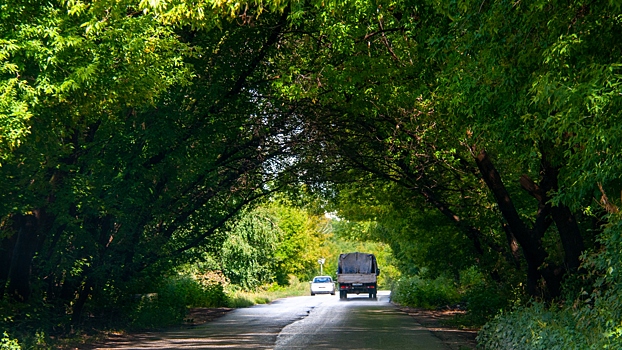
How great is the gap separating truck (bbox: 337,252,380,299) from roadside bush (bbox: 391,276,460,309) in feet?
32.9

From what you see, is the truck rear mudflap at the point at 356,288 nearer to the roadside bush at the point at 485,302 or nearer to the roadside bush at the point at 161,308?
the roadside bush at the point at 161,308

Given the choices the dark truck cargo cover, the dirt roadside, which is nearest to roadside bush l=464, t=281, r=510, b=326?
the dirt roadside

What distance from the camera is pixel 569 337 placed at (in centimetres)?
1021

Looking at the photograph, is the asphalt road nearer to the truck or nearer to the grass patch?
the grass patch

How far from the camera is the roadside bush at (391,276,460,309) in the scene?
1426 inches

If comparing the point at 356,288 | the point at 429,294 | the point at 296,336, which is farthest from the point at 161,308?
the point at 356,288

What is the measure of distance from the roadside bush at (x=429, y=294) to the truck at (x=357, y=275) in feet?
32.9

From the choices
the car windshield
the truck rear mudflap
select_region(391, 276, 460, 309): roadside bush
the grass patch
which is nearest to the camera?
select_region(391, 276, 460, 309): roadside bush

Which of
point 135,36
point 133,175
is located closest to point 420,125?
point 133,175

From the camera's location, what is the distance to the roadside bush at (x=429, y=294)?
119ft

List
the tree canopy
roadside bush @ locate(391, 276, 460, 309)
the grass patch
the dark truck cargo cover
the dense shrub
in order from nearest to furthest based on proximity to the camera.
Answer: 1. the dense shrub
2. the tree canopy
3. roadside bush @ locate(391, 276, 460, 309)
4. the grass patch
5. the dark truck cargo cover

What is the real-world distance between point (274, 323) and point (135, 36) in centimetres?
1504

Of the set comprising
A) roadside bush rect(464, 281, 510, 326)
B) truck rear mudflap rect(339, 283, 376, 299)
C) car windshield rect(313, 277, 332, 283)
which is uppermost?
car windshield rect(313, 277, 332, 283)

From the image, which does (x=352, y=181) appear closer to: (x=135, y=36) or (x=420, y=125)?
(x=420, y=125)
